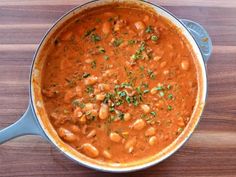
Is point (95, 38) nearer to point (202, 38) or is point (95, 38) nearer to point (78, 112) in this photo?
point (78, 112)

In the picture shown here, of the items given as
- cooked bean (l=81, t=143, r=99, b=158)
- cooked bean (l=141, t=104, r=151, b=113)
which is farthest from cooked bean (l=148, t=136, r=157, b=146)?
cooked bean (l=81, t=143, r=99, b=158)

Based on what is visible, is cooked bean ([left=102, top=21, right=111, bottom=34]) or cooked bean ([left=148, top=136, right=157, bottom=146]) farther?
cooked bean ([left=102, top=21, right=111, bottom=34])

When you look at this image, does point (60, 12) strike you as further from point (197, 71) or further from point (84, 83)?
point (197, 71)

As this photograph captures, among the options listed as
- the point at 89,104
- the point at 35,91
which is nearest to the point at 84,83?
the point at 89,104

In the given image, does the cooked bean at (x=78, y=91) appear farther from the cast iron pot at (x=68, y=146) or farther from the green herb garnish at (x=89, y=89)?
the cast iron pot at (x=68, y=146)

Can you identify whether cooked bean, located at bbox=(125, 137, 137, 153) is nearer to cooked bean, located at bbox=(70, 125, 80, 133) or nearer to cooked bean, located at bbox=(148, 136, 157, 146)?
cooked bean, located at bbox=(148, 136, 157, 146)

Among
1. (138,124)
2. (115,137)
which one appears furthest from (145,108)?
(115,137)
